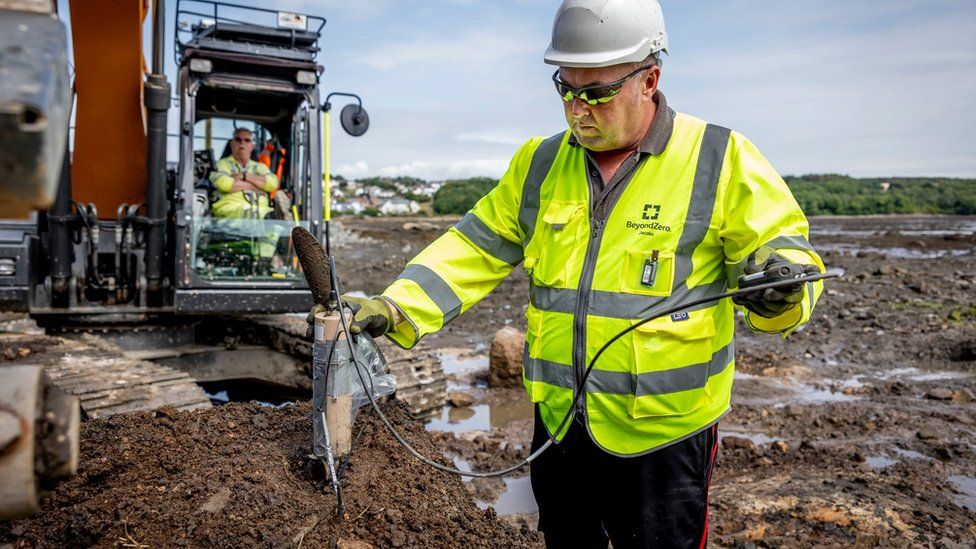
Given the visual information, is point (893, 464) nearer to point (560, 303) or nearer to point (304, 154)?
point (560, 303)

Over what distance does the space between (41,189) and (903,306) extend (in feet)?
41.8

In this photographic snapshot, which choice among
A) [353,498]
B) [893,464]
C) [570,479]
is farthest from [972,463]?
[353,498]

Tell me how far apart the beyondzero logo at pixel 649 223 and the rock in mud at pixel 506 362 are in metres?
4.99

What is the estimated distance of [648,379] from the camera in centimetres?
245

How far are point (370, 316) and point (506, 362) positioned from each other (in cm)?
498

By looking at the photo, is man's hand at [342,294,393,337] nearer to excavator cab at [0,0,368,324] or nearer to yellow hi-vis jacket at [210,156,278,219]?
excavator cab at [0,0,368,324]

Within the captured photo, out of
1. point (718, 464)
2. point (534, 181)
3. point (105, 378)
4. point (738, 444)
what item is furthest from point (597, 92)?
point (105, 378)

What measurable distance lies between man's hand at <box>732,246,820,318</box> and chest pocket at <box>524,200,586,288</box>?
1.74 ft

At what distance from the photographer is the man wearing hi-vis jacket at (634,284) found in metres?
2.44

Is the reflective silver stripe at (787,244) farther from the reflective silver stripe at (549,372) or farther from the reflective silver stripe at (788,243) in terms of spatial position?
the reflective silver stripe at (549,372)

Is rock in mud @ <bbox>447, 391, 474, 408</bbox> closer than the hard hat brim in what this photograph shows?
No

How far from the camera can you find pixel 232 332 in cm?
712

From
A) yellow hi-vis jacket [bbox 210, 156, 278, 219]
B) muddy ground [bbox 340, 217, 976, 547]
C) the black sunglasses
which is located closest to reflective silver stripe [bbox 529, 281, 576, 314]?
the black sunglasses

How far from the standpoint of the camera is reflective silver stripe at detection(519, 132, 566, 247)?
281 cm
